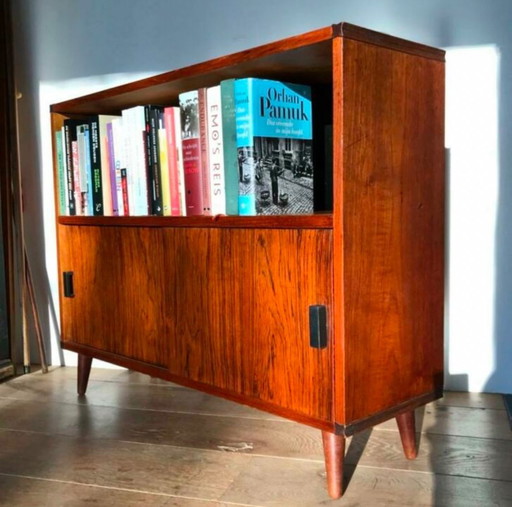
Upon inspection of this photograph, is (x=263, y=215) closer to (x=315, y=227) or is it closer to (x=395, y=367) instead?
(x=315, y=227)

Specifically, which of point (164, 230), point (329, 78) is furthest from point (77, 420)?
point (329, 78)

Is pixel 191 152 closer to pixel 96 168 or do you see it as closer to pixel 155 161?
pixel 155 161

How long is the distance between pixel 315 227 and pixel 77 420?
3.09ft

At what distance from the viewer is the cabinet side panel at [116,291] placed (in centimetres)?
163

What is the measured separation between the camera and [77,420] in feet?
5.81

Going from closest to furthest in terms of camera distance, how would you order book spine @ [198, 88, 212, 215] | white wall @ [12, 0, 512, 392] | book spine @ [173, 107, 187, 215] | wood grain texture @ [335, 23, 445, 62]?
wood grain texture @ [335, 23, 445, 62] → book spine @ [198, 88, 212, 215] → book spine @ [173, 107, 187, 215] → white wall @ [12, 0, 512, 392]

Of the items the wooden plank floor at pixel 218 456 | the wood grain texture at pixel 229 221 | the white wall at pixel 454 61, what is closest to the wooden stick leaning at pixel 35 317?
the wooden plank floor at pixel 218 456

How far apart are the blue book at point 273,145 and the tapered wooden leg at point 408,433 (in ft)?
1.64

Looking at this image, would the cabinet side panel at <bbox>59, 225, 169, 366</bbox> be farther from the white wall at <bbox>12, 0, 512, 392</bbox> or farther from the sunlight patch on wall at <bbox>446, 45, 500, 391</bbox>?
the sunlight patch on wall at <bbox>446, 45, 500, 391</bbox>

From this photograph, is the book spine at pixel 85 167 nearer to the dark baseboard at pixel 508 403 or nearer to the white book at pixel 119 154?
the white book at pixel 119 154

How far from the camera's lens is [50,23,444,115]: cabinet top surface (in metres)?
1.20

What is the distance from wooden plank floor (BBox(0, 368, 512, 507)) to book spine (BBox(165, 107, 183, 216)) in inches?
22.3

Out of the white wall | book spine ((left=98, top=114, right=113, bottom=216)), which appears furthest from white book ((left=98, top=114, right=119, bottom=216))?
the white wall

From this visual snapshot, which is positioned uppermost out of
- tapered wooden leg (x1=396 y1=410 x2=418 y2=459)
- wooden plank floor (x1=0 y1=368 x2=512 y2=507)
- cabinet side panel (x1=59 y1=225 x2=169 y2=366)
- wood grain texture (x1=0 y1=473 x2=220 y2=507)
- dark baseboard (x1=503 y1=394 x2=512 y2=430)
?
cabinet side panel (x1=59 y1=225 x2=169 y2=366)
